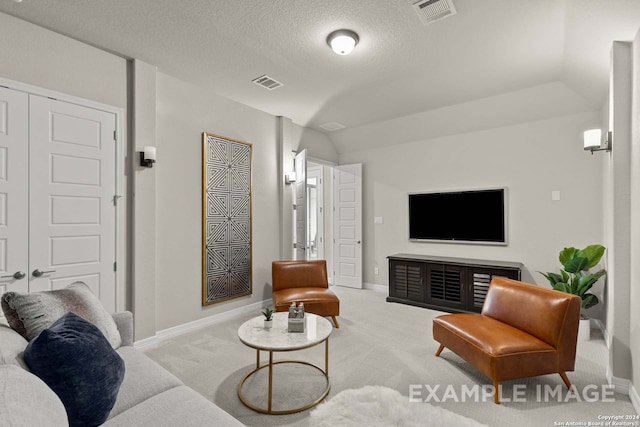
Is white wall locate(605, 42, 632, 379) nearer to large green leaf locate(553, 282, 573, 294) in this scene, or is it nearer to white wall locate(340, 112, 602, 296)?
large green leaf locate(553, 282, 573, 294)

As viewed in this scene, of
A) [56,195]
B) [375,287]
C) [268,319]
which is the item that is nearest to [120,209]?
[56,195]

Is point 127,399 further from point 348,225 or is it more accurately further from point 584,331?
point 348,225

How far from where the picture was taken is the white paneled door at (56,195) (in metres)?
2.50

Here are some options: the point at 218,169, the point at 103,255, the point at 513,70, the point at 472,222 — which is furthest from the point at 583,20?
the point at 103,255

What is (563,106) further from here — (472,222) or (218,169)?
(218,169)

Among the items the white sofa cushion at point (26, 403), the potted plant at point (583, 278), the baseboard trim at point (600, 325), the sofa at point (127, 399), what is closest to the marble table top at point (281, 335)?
the sofa at point (127, 399)

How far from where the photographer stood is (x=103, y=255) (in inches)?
119

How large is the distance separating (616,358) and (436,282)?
224 centimetres

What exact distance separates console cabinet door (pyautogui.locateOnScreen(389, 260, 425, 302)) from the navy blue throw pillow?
4.01 metres

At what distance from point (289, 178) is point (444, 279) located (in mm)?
2670

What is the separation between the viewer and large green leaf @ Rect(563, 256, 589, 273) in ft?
11.3

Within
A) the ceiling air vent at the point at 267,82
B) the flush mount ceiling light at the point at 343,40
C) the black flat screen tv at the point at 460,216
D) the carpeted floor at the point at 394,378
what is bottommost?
the carpeted floor at the point at 394,378

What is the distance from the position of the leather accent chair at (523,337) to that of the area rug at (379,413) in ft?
1.66

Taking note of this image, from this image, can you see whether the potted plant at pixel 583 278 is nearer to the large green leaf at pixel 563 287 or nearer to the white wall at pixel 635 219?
the large green leaf at pixel 563 287
